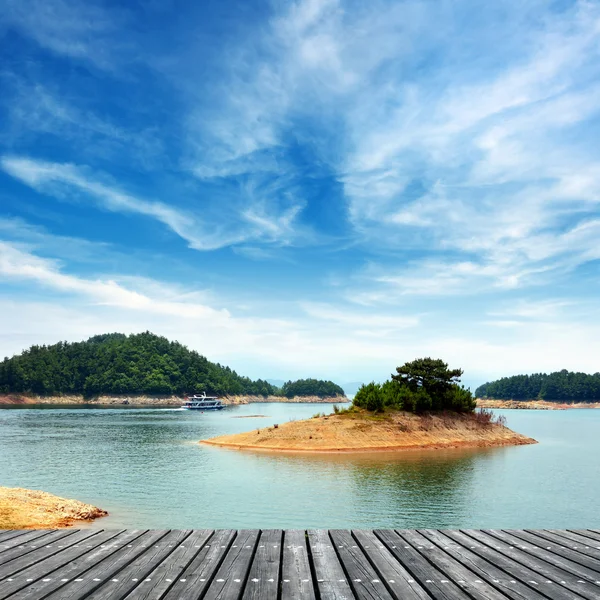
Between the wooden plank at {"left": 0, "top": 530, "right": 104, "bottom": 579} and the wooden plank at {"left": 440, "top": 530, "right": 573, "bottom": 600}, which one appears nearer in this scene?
the wooden plank at {"left": 440, "top": 530, "right": 573, "bottom": 600}

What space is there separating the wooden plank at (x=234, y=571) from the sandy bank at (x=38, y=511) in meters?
23.0

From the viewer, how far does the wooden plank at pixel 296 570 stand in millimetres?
7344

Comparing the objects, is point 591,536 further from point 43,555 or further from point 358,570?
point 43,555

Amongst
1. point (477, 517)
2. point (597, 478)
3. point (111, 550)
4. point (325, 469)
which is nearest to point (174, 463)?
point (325, 469)

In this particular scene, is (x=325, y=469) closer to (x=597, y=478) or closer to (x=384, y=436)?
(x=384, y=436)

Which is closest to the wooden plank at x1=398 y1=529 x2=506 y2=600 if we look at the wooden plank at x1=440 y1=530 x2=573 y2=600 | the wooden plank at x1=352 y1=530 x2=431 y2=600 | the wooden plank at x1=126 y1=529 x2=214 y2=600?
the wooden plank at x1=440 y1=530 x2=573 y2=600

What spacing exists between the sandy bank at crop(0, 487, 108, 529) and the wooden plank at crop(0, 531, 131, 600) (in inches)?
818

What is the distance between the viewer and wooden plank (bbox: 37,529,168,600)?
24.5 ft

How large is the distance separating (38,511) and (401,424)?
57.0m

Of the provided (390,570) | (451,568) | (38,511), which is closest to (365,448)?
(38,511)

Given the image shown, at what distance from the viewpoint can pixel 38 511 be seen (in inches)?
1178

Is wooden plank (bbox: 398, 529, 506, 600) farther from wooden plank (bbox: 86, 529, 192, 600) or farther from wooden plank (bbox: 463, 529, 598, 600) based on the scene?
wooden plank (bbox: 86, 529, 192, 600)

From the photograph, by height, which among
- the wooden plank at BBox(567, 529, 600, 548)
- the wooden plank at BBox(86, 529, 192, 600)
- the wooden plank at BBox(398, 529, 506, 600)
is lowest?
the wooden plank at BBox(567, 529, 600, 548)

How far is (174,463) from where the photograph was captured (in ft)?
194
